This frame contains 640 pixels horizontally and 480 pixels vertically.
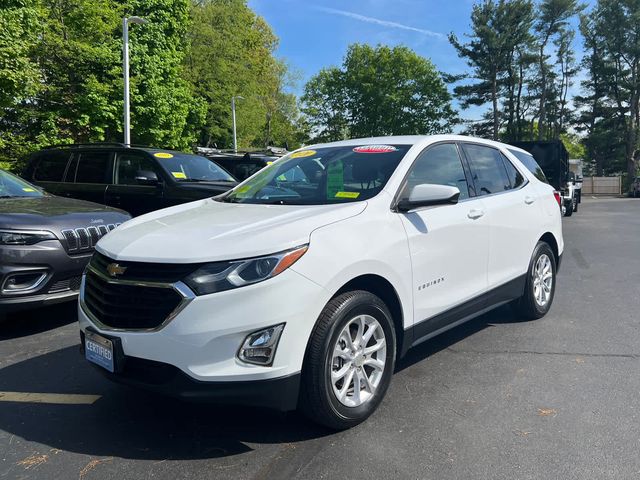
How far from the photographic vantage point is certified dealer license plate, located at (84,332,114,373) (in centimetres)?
291

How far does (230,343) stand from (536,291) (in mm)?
3640

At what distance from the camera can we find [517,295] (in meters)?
4.94

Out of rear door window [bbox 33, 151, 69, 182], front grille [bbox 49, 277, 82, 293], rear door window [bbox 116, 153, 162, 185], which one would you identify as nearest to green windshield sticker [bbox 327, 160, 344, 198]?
front grille [bbox 49, 277, 82, 293]

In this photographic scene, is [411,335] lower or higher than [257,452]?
higher

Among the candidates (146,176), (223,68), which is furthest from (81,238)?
(223,68)

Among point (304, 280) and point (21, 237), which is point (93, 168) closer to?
point (21, 237)

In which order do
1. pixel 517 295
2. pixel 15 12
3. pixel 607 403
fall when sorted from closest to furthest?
pixel 607 403 < pixel 517 295 < pixel 15 12

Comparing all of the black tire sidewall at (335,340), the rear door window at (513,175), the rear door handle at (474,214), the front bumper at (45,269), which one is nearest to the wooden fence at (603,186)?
the rear door window at (513,175)

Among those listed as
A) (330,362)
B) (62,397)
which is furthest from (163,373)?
(62,397)

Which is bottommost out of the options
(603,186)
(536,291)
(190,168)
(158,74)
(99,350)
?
(536,291)

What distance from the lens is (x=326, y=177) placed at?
3.96 meters

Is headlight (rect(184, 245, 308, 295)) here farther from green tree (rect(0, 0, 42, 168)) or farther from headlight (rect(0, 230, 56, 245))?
green tree (rect(0, 0, 42, 168))

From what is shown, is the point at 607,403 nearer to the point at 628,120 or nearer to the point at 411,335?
the point at 411,335

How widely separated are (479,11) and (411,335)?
51540mm
